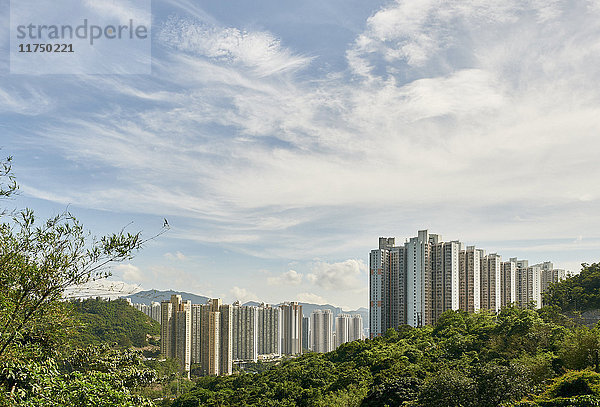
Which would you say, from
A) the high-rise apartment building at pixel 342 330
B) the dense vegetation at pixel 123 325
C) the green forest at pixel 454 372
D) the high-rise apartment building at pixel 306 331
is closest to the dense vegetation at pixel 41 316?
the green forest at pixel 454 372

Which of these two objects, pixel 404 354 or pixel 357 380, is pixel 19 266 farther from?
pixel 404 354

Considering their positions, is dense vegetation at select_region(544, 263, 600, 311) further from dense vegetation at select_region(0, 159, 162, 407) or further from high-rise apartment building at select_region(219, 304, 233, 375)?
high-rise apartment building at select_region(219, 304, 233, 375)

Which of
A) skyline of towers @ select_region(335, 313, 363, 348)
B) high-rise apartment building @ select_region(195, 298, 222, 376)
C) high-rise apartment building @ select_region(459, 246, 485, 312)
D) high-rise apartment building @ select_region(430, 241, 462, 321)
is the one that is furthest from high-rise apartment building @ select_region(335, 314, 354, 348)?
high-rise apartment building @ select_region(430, 241, 462, 321)

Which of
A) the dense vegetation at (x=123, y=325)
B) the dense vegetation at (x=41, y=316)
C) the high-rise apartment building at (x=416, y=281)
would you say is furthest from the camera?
the dense vegetation at (x=123, y=325)

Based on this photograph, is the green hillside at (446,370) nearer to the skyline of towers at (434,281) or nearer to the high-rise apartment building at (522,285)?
the skyline of towers at (434,281)

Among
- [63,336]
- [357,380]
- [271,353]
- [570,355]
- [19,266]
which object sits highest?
[19,266]

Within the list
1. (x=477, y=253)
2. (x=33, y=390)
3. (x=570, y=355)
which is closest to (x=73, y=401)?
(x=33, y=390)
